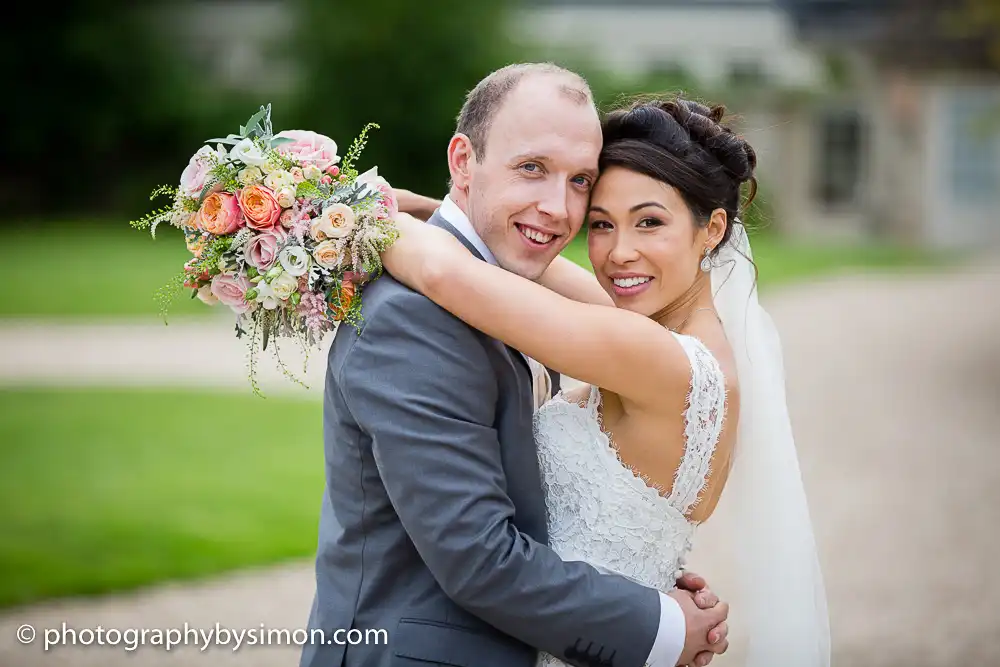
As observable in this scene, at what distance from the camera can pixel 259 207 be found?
8.95 ft

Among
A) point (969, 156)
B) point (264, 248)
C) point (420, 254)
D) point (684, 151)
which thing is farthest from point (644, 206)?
point (969, 156)

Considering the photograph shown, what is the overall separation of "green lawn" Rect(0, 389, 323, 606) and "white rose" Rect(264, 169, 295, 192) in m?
4.46

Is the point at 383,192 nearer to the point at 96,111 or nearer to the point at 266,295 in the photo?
the point at 266,295

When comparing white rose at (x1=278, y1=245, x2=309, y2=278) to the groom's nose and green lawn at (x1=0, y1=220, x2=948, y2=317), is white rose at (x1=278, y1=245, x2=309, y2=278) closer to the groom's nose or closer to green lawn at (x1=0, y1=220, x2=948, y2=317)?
the groom's nose

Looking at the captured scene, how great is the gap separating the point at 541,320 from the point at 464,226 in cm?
41

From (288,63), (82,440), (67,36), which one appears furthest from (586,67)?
(82,440)

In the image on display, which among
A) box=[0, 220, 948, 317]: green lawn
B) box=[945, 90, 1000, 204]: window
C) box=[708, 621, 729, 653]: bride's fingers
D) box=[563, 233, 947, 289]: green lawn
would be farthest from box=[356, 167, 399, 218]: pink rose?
box=[945, 90, 1000, 204]: window

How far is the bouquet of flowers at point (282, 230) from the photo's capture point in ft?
8.87

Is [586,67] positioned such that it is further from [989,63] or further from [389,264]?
[389,264]

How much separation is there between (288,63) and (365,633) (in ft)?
108

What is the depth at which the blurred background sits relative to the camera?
6.75 metres

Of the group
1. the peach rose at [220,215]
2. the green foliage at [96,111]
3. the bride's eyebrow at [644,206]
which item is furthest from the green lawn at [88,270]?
the bride's eyebrow at [644,206]

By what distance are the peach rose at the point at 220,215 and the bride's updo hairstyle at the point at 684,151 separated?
0.97 meters

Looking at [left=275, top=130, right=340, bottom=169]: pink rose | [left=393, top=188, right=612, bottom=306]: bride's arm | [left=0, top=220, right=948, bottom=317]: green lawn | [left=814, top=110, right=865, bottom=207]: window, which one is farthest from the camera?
[left=814, top=110, right=865, bottom=207]: window
